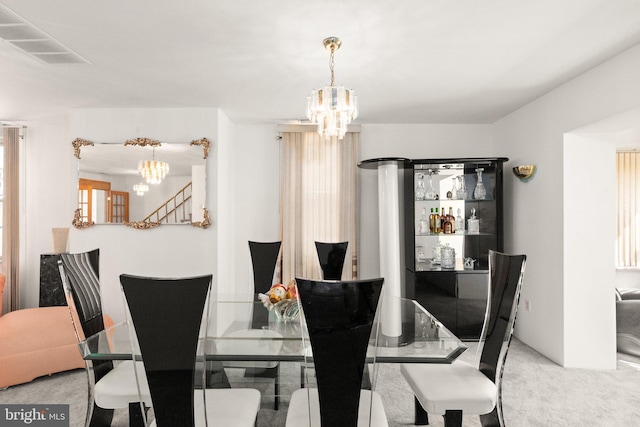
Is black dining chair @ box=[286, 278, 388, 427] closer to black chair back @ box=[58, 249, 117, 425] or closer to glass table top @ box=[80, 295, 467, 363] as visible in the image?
glass table top @ box=[80, 295, 467, 363]

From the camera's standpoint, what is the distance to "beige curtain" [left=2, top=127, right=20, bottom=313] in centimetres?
432

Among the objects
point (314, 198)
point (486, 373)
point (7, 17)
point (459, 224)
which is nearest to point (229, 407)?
point (486, 373)

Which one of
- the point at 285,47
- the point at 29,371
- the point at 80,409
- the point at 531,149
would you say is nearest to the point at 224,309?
the point at 80,409

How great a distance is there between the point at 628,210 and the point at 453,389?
5.14 metres

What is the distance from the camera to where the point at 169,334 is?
4.71ft

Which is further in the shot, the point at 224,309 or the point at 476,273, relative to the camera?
the point at 476,273

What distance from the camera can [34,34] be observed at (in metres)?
2.34

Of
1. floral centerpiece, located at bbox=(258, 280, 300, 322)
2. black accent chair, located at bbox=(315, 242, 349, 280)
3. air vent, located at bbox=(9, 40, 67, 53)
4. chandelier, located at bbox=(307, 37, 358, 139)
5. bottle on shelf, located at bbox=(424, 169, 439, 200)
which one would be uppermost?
air vent, located at bbox=(9, 40, 67, 53)

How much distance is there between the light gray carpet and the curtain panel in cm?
244

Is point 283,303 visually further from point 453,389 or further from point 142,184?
point 142,184

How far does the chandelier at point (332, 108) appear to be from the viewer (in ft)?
7.33

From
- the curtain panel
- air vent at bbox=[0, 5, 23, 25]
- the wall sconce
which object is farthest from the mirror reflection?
the curtain panel

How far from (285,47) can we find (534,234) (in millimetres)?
3052

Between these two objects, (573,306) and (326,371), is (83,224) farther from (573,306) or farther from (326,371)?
(573,306)
